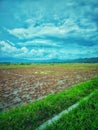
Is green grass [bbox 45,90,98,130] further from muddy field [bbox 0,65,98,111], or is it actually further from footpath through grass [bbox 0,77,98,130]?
muddy field [bbox 0,65,98,111]

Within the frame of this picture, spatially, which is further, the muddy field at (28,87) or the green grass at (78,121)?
the muddy field at (28,87)

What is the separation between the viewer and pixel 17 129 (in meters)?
4.32

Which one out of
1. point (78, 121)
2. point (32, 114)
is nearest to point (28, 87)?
point (32, 114)

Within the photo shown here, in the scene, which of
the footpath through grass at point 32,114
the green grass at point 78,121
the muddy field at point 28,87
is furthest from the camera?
the muddy field at point 28,87

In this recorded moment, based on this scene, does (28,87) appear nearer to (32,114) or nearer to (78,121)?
(32,114)

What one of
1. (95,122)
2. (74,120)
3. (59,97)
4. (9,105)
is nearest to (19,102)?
(9,105)

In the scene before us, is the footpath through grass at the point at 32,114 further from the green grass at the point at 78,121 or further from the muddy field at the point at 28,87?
the muddy field at the point at 28,87

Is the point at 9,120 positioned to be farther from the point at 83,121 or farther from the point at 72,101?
the point at 72,101

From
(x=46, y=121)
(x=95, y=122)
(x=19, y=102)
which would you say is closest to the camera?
(x=95, y=122)

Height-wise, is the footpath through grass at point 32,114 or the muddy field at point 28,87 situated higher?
the footpath through grass at point 32,114

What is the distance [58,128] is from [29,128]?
90 cm

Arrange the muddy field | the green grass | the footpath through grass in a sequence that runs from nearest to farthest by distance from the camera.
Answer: the green grass → the footpath through grass → the muddy field

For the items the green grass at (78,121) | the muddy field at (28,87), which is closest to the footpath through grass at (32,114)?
the green grass at (78,121)

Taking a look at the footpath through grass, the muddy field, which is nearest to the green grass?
the footpath through grass
